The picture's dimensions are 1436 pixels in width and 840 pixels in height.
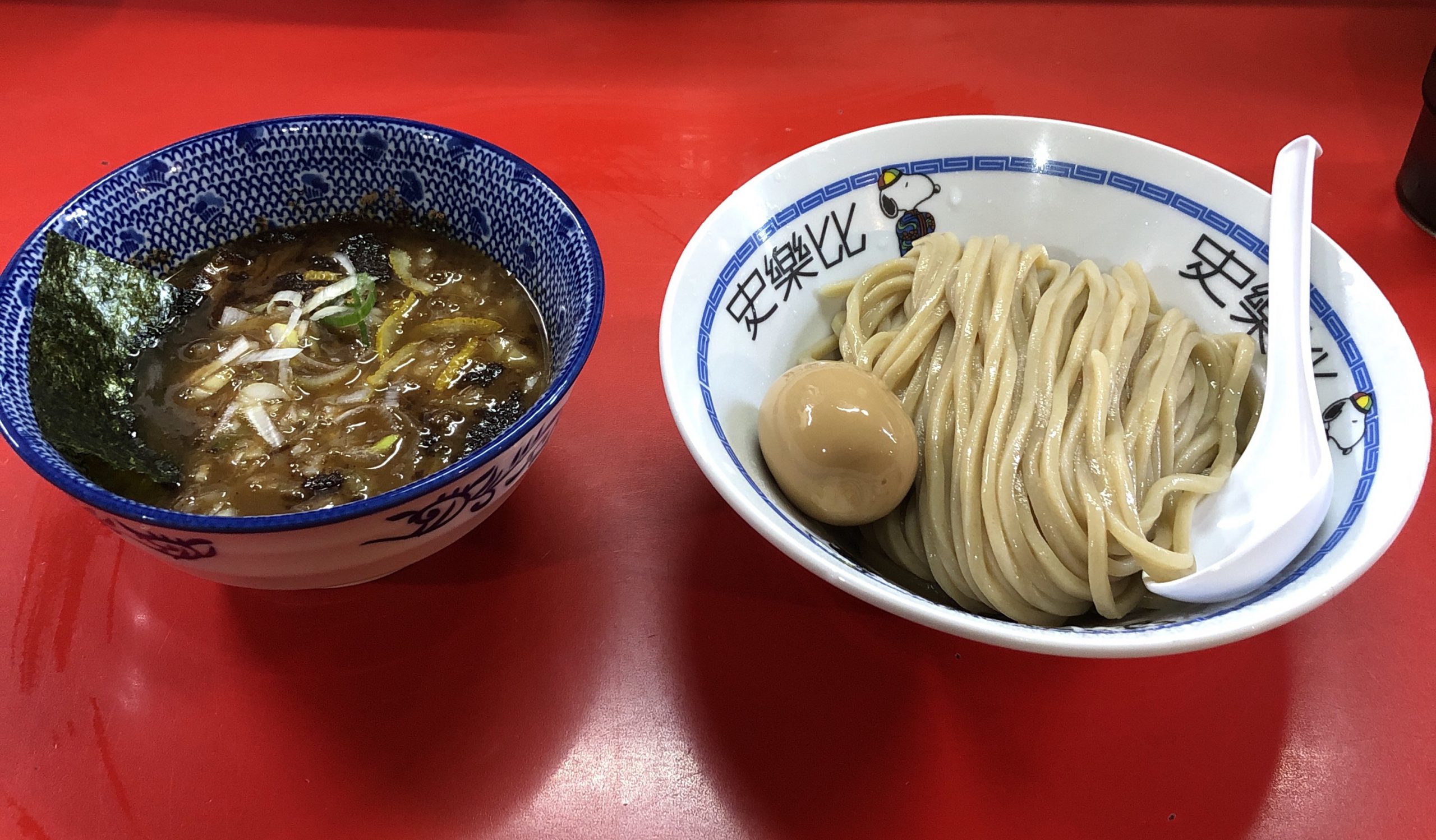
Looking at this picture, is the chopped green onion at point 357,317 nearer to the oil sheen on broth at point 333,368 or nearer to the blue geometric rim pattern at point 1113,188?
the oil sheen on broth at point 333,368

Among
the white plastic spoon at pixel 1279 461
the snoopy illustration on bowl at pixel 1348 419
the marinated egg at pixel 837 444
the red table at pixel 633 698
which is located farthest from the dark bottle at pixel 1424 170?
the marinated egg at pixel 837 444

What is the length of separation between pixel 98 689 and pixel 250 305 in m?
0.55

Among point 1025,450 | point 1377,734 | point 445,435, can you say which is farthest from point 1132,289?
point 445,435

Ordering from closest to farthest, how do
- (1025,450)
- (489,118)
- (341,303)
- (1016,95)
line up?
(1025,450)
(341,303)
(489,118)
(1016,95)

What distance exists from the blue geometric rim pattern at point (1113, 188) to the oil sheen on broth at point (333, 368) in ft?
0.91

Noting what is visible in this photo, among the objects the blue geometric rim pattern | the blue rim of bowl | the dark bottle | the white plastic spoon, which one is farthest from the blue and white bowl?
the dark bottle

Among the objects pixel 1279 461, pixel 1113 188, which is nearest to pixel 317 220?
pixel 1113 188

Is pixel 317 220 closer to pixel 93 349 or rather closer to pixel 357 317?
pixel 357 317

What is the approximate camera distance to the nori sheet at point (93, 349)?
994mm

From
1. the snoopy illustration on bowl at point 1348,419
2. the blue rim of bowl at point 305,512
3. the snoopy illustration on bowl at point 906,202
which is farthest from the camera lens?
the snoopy illustration on bowl at point 906,202

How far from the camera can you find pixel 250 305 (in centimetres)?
126

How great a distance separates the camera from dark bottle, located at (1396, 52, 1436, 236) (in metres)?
→ 1.66

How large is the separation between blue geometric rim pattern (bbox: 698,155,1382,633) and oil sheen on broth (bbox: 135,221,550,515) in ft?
0.91

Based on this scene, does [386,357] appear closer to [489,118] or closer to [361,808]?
[361,808]
